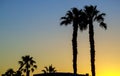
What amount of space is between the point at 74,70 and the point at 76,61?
1.40 m

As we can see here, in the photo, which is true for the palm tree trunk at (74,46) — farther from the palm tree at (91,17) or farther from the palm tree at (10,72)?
the palm tree at (10,72)

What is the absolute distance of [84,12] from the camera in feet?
186

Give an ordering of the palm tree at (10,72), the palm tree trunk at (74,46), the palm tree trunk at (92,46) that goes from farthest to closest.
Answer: the palm tree at (10,72) → the palm tree trunk at (74,46) → the palm tree trunk at (92,46)

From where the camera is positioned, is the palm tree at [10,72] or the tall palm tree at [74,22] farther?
A: the palm tree at [10,72]

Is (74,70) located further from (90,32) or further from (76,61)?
(90,32)

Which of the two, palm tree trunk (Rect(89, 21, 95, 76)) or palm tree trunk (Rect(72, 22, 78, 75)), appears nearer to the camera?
palm tree trunk (Rect(89, 21, 95, 76))

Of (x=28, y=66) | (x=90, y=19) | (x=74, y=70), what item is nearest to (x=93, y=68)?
(x=74, y=70)

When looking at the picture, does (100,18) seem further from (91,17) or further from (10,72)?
(10,72)

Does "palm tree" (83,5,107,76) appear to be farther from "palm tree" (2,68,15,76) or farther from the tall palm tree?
"palm tree" (2,68,15,76)

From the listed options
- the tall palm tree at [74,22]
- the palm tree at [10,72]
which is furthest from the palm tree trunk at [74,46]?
the palm tree at [10,72]

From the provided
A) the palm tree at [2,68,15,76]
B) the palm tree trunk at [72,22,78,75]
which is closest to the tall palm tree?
the palm tree trunk at [72,22,78,75]

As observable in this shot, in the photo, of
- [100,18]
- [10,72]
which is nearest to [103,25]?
[100,18]

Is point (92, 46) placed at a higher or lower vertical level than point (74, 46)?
lower

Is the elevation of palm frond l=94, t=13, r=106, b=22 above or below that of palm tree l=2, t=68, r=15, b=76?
above
